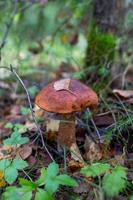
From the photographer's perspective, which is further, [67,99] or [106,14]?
[106,14]

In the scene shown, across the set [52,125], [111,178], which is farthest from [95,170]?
[52,125]

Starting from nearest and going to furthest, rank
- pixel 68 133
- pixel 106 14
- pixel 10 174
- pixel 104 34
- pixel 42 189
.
→ pixel 42 189
pixel 10 174
pixel 68 133
pixel 104 34
pixel 106 14

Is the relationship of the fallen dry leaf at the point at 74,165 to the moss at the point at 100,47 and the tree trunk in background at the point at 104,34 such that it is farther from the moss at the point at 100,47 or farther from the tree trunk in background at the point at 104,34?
the moss at the point at 100,47

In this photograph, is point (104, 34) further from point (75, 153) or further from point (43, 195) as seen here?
point (43, 195)

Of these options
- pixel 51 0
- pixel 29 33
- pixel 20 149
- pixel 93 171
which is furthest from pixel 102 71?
pixel 29 33

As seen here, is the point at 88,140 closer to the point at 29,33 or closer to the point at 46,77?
the point at 46,77

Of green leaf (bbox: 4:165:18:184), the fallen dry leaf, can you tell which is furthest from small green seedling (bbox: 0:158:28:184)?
the fallen dry leaf

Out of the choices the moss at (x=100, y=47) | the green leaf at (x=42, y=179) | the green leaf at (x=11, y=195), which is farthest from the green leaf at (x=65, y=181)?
the moss at (x=100, y=47)
